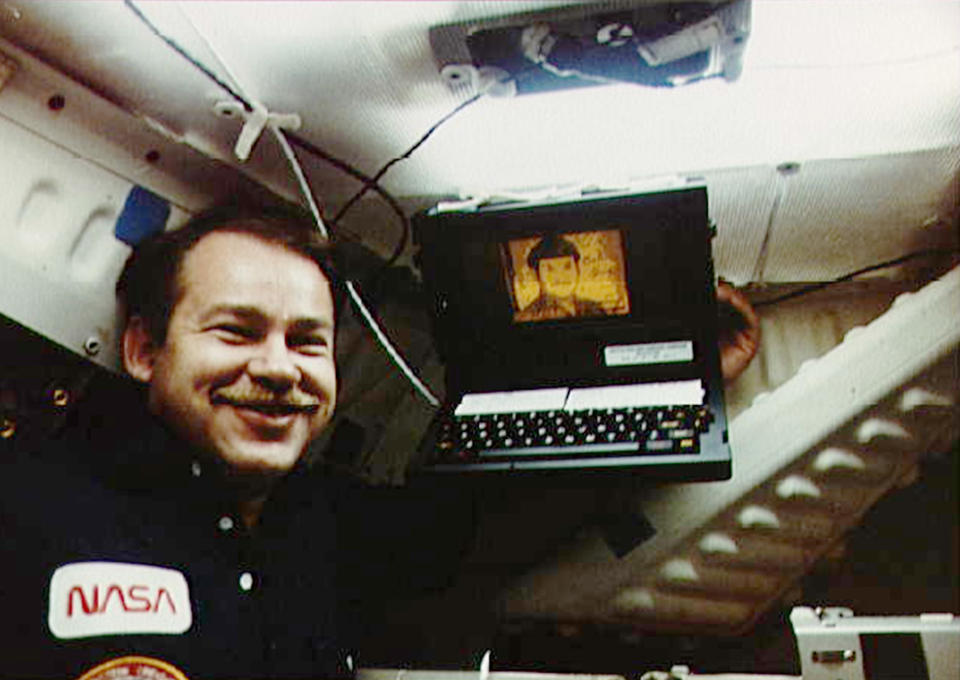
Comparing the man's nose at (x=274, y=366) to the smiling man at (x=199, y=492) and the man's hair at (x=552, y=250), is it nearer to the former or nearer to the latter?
the smiling man at (x=199, y=492)

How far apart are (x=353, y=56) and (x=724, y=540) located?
0.85 meters

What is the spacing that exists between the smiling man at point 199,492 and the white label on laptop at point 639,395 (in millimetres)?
376

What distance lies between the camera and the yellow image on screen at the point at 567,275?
51.1 inches

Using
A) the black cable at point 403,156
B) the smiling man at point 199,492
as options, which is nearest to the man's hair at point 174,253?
the smiling man at point 199,492

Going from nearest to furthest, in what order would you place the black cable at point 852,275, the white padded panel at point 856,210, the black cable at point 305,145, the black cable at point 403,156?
the black cable at point 305,145 → the black cable at point 403,156 → the white padded panel at point 856,210 → the black cable at point 852,275

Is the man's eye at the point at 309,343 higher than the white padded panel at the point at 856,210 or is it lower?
lower

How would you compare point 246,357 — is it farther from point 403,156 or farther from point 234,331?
point 403,156

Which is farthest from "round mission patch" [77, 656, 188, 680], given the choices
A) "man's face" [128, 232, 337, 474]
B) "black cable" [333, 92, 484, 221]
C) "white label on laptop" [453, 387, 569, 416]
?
"black cable" [333, 92, 484, 221]

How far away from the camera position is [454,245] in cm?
133

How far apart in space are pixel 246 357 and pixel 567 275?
501 millimetres

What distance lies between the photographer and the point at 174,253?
1224 millimetres

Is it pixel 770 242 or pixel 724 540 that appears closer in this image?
pixel 724 540

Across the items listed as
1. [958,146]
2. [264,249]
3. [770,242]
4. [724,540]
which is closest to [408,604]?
[724,540]

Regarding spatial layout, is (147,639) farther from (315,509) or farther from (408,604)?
(408,604)
